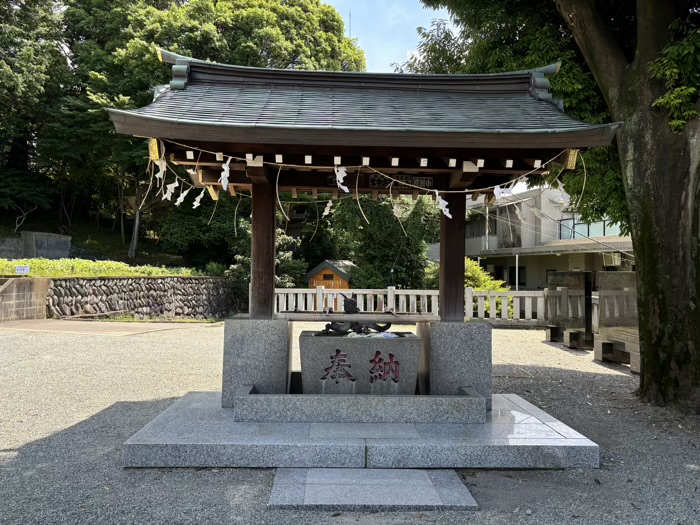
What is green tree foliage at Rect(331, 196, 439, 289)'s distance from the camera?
15953 millimetres

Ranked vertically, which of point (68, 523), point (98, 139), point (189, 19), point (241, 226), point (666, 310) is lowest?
point (68, 523)

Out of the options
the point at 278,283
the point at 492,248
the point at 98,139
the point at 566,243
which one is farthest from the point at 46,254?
the point at 566,243

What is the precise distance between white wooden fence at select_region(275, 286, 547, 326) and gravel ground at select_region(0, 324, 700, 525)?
556 cm

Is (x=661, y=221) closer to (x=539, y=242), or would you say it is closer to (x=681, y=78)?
(x=681, y=78)

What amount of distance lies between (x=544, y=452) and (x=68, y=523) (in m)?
3.57

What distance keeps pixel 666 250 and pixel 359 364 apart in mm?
3962

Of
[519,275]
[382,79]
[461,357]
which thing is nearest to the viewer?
[461,357]

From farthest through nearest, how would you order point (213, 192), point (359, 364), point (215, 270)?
point (215, 270)
point (213, 192)
point (359, 364)

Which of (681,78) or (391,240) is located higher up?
(681,78)

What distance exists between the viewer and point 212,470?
12.8 feet

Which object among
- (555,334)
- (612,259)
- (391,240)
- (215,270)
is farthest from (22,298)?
(612,259)

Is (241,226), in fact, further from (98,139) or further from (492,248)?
(492,248)

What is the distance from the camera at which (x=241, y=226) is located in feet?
63.3

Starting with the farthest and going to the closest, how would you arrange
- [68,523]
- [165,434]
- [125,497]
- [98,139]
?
[98,139]
[165,434]
[125,497]
[68,523]
